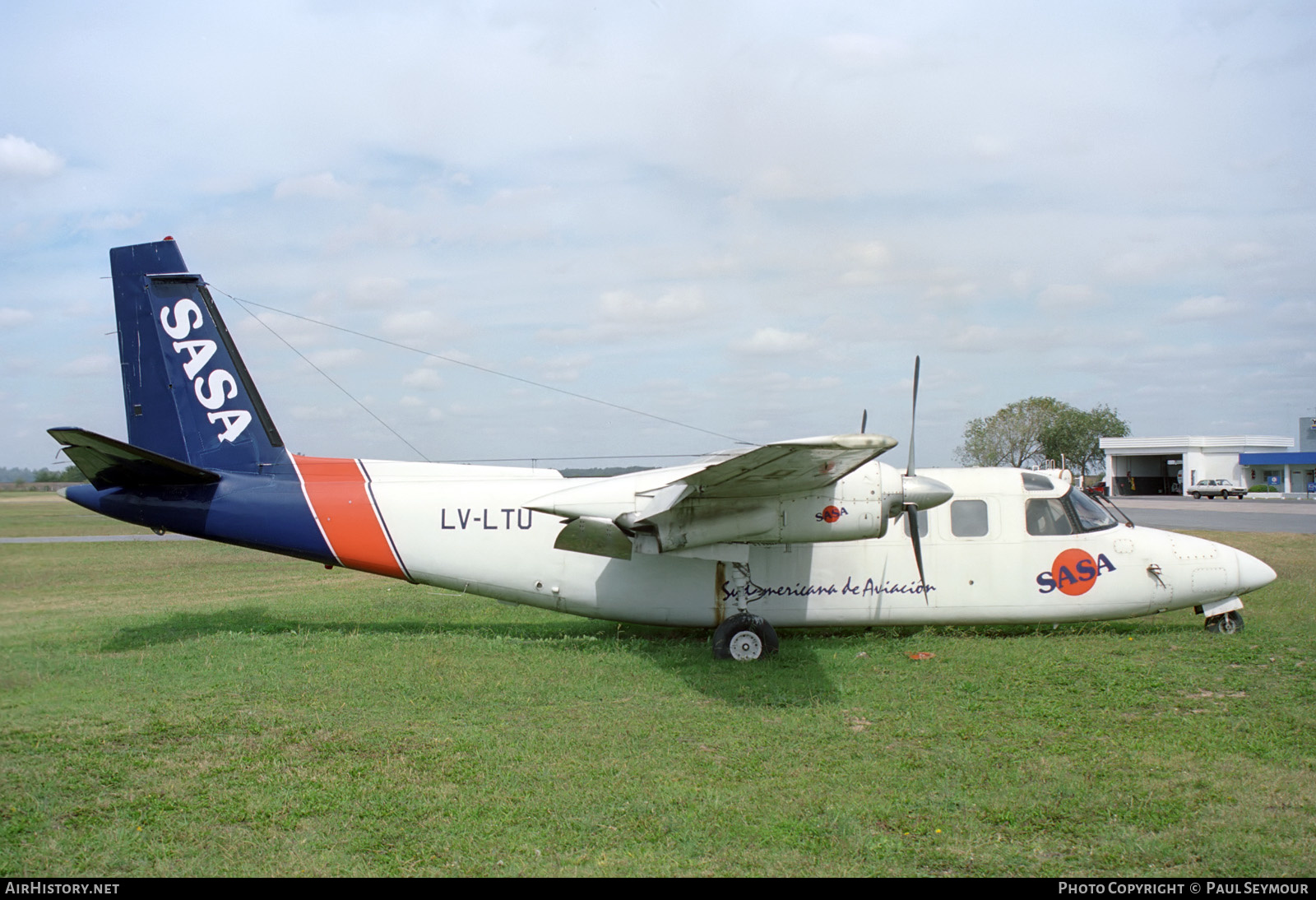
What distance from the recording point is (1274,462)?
66812 millimetres

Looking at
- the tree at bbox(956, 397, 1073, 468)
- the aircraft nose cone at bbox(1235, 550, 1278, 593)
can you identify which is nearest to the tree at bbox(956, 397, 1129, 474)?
the tree at bbox(956, 397, 1073, 468)

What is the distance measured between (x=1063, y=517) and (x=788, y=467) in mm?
4443

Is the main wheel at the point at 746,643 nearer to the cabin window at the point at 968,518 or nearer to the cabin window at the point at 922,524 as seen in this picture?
the cabin window at the point at 922,524

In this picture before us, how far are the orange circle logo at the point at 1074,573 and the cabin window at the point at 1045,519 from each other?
12.8 inches

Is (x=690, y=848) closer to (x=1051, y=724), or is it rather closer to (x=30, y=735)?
(x=1051, y=724)

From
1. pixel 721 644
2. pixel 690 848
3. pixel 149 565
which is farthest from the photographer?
pixel 149 565

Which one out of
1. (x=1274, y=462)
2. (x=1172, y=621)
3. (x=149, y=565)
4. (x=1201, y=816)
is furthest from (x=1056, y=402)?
(x=1201, y=816)

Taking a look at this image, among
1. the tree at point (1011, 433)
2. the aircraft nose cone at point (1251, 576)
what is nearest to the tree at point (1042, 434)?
the tree at point (1011, 433)

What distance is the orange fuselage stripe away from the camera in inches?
434

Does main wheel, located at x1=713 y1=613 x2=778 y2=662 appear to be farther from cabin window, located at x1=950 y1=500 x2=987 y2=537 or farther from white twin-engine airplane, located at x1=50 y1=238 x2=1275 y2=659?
cabin window, located at x1=950 y1=500 x2=987 y2=537

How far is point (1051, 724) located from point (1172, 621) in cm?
586

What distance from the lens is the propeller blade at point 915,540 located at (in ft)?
33.2

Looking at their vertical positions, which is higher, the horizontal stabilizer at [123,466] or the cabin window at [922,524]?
the horizontal stabilizer at [123,466]

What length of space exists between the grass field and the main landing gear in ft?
1.47
